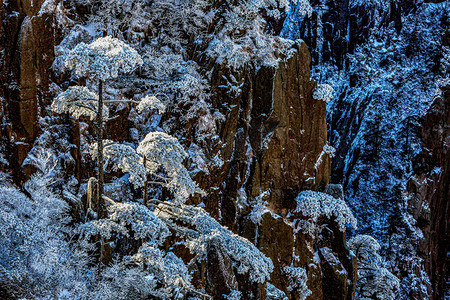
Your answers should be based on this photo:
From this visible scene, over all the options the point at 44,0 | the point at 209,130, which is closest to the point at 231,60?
the point at 209,130

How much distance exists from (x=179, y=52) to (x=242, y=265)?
22.5 feet

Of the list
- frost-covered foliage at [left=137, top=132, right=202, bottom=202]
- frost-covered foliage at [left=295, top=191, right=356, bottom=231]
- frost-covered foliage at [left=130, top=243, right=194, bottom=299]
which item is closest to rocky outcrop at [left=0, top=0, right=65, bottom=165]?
frost-covered foliage at [left=137, top=132, right=202, bottom=202]

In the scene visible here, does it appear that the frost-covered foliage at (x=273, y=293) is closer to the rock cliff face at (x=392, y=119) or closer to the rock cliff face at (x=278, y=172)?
the rock cliff face at (x=278, y=172)

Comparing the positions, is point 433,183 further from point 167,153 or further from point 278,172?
point 167,153

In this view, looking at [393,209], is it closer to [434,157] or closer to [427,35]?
[434,157]

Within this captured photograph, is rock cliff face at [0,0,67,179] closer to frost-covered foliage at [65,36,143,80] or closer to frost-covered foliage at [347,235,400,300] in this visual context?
frost-covered foliage at [65,36,143,80]

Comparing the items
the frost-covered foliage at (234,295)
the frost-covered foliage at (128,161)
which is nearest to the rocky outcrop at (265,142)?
the frost-covered foliage at (234,295)

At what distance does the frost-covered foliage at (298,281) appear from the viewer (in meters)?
10.5

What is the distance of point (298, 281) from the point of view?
10602mm

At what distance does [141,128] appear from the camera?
29.3 ft

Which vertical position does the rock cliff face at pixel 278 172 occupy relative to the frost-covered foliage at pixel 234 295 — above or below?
above

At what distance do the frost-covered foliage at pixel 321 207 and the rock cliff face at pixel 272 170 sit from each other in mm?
396

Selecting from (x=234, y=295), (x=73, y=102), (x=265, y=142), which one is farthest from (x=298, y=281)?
(x=73, y=102)

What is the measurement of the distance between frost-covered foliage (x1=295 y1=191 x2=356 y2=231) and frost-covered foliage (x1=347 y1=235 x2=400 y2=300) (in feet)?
9.54
